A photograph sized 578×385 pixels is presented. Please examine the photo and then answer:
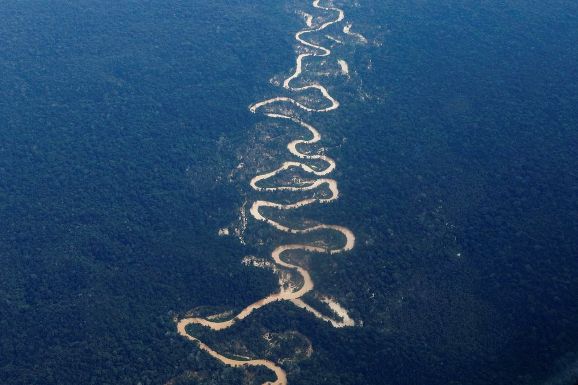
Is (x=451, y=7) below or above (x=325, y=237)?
above

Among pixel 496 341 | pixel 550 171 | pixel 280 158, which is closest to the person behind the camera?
pixel 496 341

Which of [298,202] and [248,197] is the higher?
[298,202]

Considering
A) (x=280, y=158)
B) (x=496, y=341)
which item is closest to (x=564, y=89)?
(x=280, y=158)

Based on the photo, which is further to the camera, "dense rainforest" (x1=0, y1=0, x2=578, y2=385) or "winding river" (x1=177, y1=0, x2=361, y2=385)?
"winding river" (x1=177, y1=0, x2=361, y2=385)

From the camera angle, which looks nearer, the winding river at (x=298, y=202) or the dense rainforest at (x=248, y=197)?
the dense rainforest at (x=248, y=197)

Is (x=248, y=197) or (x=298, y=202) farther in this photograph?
(x=248, y=197)

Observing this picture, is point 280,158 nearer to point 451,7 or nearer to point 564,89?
point 564,89

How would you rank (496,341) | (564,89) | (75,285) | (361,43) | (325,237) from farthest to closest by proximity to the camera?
(361,43) < (564,89) < (325,237) < (75,285) < (496,341)

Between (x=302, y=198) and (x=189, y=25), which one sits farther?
(x=189, y=25)
